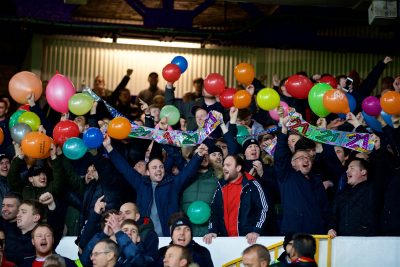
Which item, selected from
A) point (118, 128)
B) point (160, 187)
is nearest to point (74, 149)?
point (118, 128)

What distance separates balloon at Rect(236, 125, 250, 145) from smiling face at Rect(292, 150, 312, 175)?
4.55ft

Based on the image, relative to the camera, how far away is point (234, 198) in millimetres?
9180

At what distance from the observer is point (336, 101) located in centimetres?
950

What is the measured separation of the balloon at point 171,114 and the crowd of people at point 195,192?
16 cm

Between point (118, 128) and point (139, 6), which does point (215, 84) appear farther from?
point (139, 6)

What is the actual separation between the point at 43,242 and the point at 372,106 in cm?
Answer: 413

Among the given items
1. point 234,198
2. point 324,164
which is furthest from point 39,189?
point 324,164

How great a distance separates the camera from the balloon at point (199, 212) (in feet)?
30.2

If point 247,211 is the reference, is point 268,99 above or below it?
above

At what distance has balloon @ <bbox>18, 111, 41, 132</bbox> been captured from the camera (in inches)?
409

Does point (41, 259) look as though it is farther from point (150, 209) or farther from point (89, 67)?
point (89, 67)

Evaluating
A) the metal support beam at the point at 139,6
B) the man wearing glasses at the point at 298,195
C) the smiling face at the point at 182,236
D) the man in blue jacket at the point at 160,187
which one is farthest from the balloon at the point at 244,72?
the metal support beam at the point at 139,6

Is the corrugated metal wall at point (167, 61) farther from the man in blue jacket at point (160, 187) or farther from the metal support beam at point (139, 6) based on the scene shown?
the man in blue jacket at point (160, 187)

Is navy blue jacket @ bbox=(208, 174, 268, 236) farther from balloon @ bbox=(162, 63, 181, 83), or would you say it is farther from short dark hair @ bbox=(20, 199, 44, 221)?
balloon @ bbox=(162, 63, 181, 83)
